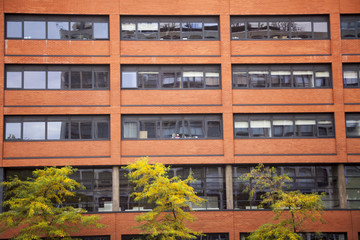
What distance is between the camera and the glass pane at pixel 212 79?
3512cm

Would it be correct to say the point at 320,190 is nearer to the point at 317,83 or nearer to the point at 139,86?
the point at 317,83

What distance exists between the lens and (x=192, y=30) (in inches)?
1396

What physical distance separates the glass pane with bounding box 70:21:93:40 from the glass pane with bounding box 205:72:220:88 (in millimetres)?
8650

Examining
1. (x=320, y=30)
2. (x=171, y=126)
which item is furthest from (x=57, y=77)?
(x=320, y=30)

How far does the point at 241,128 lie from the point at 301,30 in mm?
8401

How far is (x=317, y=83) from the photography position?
3547cm

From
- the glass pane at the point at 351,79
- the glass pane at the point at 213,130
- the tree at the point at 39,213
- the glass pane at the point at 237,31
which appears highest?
the glass pane at the point at 237,31

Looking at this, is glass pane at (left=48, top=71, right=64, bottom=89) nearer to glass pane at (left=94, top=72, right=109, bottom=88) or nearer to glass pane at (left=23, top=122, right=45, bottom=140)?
glass pane at (left=94, top=72, right=109, bottom=88)

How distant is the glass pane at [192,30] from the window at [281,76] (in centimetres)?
344

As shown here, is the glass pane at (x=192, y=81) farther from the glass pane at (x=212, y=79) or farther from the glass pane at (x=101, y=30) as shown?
the glass pane at (x=101, y=30)

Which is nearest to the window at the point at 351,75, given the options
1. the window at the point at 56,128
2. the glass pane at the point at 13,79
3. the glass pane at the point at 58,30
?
the window at the point at 56,128

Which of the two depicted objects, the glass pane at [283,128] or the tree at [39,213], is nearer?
the tree at [39,213]

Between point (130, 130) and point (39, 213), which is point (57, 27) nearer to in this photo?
point (130, 130)

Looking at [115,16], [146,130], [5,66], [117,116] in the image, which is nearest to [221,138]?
[146,130]
